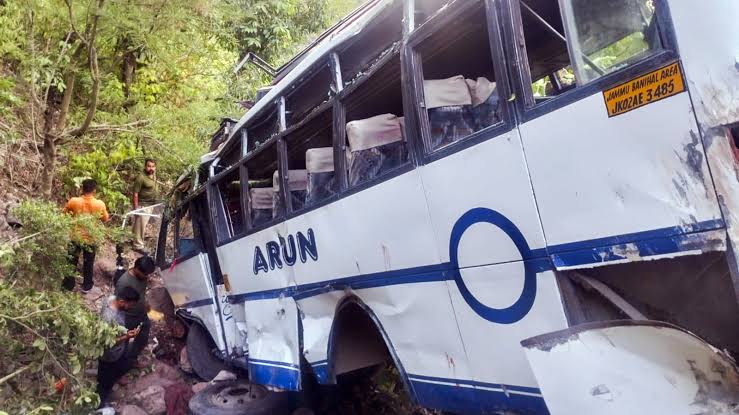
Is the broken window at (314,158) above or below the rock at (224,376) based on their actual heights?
above

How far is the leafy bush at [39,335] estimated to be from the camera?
4.35 meters

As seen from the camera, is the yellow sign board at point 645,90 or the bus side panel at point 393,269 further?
the bus side panel at point 393,269

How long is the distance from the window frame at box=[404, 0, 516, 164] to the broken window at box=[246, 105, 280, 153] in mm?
1605

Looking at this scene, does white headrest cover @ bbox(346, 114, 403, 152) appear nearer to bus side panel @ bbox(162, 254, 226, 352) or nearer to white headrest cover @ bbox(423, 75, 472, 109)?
white headrest cover @ bbox(423, 75, 472, 109)

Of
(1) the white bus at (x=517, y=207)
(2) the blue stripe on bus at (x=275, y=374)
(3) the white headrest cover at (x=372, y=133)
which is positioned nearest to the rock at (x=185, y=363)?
(2) the blue stripe on bus at (x=275, y=374)

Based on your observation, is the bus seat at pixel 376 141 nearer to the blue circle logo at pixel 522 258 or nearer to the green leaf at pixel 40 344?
the blue circle logo at pixel 522 258

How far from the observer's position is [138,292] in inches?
231

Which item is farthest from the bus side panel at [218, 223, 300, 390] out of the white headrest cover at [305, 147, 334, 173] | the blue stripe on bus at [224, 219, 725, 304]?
the blue stripe on bus at [224, 219, 725, 304]

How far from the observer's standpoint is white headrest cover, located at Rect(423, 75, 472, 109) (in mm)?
2738

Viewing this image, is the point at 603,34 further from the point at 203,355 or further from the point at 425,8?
the point at 203,355

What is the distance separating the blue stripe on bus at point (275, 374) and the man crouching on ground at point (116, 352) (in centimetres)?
166

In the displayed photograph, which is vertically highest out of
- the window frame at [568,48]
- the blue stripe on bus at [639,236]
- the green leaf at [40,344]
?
the window frame at [568,48]

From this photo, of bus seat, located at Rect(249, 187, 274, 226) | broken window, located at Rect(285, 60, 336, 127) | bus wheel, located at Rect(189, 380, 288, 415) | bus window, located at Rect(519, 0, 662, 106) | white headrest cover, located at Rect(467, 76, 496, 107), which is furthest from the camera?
bus wheel, located at Rect(189, 380, 288, 415)

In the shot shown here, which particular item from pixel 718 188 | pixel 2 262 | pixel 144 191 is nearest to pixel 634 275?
pixel 718 188
